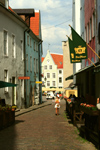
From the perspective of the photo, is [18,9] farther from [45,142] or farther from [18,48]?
[45,142]

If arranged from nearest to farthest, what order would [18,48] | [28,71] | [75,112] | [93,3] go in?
[75,112], [93,3], [18,48], [28,71]

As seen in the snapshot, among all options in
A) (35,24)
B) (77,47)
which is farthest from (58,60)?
(77,47)

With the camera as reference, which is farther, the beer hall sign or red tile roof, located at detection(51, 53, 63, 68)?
red tile roof, located at detection(51, 53, 63, 68)

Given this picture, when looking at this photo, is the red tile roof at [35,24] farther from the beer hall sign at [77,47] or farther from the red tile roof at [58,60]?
the red tile roof at [58,60]

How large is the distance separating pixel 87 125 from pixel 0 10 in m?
14.6

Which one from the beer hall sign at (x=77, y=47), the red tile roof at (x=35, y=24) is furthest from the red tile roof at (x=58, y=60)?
the beer hall sign at (x=77, y=47)

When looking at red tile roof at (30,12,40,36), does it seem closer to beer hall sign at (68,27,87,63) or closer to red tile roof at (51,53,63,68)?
beer hall sign at (68,27,87,63)

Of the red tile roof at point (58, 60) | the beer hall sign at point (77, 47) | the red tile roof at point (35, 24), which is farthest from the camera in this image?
the red tile roof at point (58, 60)

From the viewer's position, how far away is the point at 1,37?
24672 millimetres

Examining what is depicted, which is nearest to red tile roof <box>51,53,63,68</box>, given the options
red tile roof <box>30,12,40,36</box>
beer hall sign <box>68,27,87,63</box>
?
red tile roof <box>30,12,40,36</box>

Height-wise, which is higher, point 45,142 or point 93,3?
point 93,3

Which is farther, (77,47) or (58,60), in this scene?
(58,60)

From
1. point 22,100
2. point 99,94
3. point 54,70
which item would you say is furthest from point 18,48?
point 54,70

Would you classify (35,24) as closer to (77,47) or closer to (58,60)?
(77,47)
